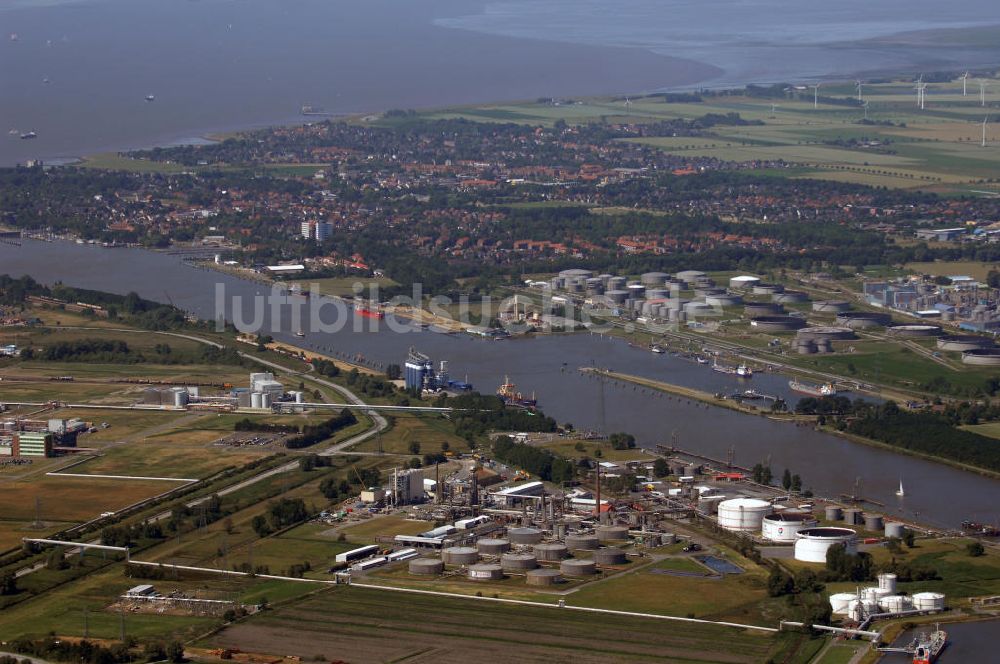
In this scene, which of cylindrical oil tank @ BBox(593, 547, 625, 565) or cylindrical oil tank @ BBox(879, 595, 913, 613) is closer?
cylindrical oil tank @ BBox(879, 595, 913, 613)

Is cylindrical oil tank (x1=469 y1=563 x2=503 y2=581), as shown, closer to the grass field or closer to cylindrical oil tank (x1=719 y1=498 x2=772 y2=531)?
the grass field

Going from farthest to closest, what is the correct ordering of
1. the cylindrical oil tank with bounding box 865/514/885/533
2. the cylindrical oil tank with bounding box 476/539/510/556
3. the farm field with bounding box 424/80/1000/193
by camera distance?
the farm field with bounding box 424/80/1000/193 < the cylindrical oil tank with bounding box 865/514/885/533 < the cylindrical oil tank with bounding box 476/539/510/556

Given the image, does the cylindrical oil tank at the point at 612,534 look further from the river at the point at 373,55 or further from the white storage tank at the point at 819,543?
the river at the point at 373,55

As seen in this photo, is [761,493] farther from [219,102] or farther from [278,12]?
[278,12]

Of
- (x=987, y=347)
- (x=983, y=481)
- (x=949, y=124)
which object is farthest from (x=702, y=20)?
(x=983, y=481)

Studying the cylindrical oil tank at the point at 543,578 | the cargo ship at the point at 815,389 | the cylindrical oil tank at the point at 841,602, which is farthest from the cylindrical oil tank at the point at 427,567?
the cargo ship at the point at 815,389

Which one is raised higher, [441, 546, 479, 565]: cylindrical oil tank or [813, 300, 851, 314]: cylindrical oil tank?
[813, 300, 851, 314]: cylindrical oil tank

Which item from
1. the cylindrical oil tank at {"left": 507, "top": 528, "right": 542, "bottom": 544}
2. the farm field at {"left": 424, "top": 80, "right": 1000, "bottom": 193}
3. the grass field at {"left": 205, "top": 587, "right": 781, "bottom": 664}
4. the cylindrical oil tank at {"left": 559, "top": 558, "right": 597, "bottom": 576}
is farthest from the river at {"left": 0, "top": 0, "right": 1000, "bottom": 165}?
the grass field at {"left": 205, "top": 587, "right": 781, "bottom": 664}

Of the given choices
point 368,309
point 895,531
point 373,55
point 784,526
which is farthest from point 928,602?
point 373,55
